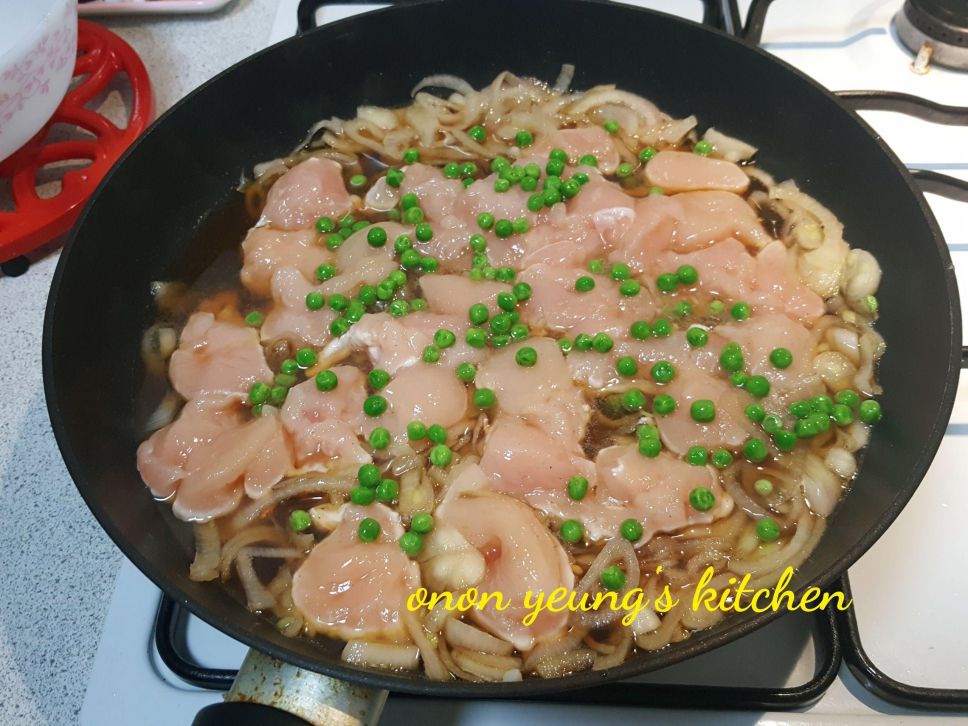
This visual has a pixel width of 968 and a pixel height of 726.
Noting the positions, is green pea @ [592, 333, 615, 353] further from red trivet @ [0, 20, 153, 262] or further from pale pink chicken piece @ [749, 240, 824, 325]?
red trivet @ [0, 20, 153, 262]

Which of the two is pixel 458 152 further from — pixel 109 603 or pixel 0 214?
pixel 109 603

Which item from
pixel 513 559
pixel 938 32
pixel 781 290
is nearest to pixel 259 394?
pixel 513 559

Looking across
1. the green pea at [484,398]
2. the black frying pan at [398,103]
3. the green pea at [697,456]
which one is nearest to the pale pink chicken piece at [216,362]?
the black frying pan at [398,103]

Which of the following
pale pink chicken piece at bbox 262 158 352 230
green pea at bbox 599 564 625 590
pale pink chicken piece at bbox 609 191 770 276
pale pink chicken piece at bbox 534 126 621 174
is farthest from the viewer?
pale pink chicken piece at bbox 534 126 621 174

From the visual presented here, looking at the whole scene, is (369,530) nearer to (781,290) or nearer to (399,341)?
(399,341)

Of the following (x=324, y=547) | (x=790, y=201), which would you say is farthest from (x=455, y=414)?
(x=790, y=201)

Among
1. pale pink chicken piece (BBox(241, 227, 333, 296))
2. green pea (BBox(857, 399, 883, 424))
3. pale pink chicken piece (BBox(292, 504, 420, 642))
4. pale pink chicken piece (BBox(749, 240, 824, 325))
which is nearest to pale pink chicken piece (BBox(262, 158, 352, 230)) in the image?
pale pink chicken piece (BBox(241, 227, 333, 296))
